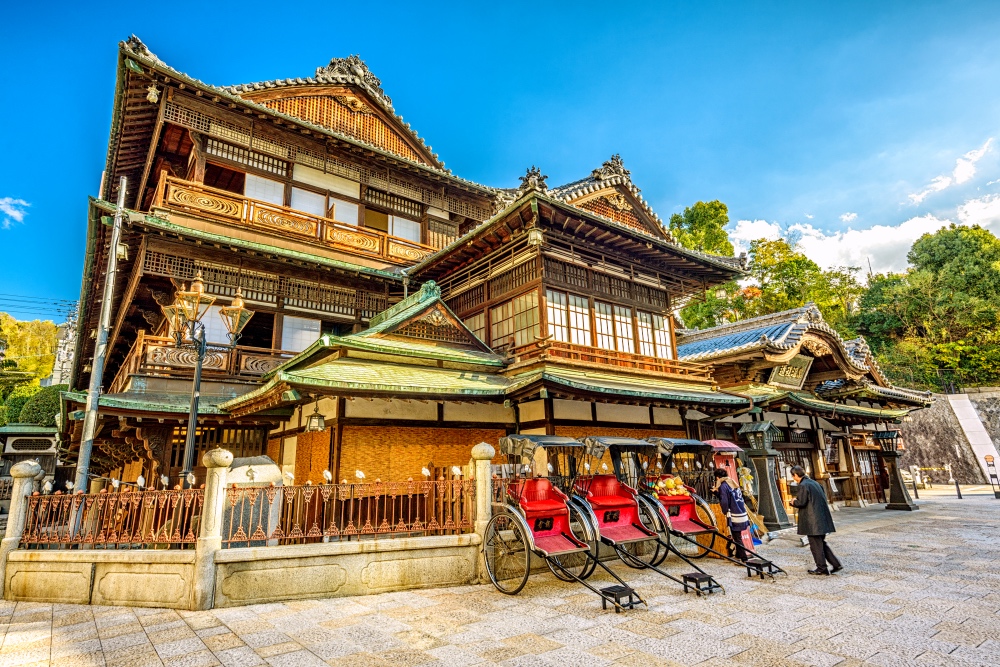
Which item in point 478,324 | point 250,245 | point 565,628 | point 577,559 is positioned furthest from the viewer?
point 478,324

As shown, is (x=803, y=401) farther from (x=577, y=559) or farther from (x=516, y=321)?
(x=577, y=559)

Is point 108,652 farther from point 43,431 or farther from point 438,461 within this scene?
point 43,431

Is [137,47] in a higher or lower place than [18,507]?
higher

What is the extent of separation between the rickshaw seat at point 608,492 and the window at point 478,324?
737 centimetres

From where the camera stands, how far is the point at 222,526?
24.7 feet

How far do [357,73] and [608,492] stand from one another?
1843 cm

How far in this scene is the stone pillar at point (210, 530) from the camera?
277 inches

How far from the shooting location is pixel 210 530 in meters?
7.29

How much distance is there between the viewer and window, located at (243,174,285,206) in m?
16.4

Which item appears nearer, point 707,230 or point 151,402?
point 151,402

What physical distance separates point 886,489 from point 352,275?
23756mm

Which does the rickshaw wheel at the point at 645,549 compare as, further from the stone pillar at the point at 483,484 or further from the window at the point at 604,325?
the window at the point at 604,325

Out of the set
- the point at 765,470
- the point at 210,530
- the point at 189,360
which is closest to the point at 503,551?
the point at 210,530

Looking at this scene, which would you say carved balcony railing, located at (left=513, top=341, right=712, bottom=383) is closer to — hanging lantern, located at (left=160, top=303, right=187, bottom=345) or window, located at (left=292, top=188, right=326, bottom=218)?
hanging lantern, located at (left=160, top=303, right=187, bottom=345)
